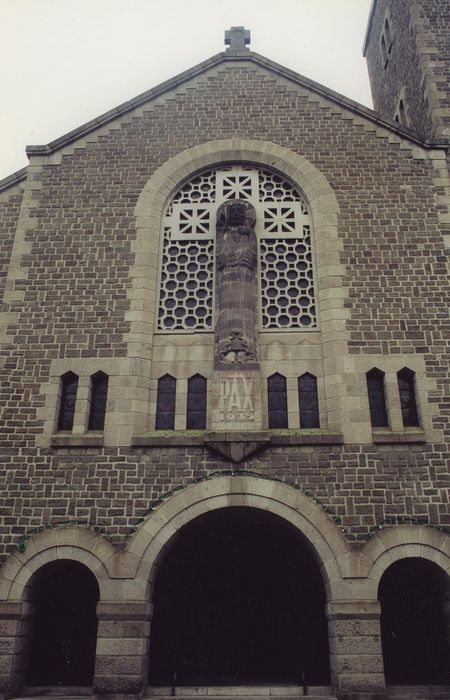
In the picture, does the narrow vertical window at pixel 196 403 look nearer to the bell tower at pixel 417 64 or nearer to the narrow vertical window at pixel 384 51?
the bell tower at pixel 417 64

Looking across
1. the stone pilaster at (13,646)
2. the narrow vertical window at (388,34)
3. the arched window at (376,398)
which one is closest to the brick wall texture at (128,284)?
the arched window at (376,398)

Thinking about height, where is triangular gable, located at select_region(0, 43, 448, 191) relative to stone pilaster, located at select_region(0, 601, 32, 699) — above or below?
above

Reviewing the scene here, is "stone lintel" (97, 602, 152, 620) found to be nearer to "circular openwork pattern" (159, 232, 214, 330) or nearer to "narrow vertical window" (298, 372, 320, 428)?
"narrow vertical window" (298, 372, 320, 428)

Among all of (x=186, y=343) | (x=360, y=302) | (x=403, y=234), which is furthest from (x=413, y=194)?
(x=186, y=343)

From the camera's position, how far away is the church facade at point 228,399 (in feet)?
35.5

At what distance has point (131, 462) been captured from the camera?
11531 millimetres

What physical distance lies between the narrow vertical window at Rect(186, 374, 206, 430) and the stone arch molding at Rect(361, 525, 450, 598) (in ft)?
13.1

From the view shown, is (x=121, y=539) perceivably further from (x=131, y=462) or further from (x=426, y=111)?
(x=426, y=111)

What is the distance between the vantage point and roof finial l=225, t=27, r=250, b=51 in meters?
15.9

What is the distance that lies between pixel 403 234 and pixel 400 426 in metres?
4.55

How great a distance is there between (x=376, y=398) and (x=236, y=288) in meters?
3.77

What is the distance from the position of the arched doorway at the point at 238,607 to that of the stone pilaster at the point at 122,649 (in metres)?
1.51

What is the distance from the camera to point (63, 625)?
38.4 ft

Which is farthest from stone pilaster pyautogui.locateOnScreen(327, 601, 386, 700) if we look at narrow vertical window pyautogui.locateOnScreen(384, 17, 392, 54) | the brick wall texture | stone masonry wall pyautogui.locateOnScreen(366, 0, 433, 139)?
narrow vertical window pyautogui.locateOnScreen(384, 17, 392, 54)
